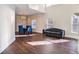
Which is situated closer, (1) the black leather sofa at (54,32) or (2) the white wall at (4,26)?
(2) the white wall at (4,26)

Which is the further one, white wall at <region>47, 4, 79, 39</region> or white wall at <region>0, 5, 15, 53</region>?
white wall at <region>47, 4, 79, 39</region>

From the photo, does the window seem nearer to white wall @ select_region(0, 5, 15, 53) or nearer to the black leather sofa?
the black leather sofa

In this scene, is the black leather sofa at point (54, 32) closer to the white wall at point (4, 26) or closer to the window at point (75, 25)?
the window at point (75, 25)

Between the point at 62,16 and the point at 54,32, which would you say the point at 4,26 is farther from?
the point at 62,16

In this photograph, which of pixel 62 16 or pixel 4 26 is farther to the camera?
pixel 62 16

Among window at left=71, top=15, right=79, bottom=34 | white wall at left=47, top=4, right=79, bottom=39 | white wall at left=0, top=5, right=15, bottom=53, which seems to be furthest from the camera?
white wall at left=47, top=4, right=79, bottom=39

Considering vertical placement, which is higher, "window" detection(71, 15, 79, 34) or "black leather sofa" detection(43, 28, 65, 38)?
"window" detection(71, 15, 79, 34)

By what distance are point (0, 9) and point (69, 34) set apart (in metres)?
3.35

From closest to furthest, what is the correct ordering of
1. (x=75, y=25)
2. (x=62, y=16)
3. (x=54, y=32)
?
(x=75, y=25) < (x=62, y=16) < (x=54, y=32)

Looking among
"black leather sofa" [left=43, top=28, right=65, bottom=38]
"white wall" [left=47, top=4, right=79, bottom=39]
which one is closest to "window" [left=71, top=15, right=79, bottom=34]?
"white wall" [left=47, top=4, right=79, bottom=39]

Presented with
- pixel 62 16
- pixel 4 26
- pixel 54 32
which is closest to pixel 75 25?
pixel 62 16

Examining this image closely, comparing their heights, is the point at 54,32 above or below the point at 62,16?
below

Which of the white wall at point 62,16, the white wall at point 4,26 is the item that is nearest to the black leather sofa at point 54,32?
the white wall at point 62,16
